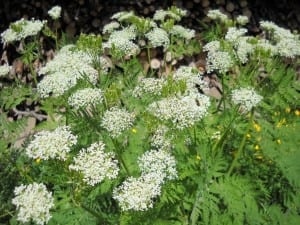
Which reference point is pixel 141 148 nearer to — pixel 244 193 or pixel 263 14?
pixel 244 193

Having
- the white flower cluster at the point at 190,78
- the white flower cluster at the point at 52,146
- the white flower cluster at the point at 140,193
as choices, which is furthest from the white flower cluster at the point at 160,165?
the white flower cluster at the point at 190,78

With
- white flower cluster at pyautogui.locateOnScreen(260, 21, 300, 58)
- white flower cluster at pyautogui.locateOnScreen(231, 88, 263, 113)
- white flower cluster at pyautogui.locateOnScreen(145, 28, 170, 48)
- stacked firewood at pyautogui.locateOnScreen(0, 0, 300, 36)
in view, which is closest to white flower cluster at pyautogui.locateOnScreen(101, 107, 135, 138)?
white flower cluster at pyautogui.locateOnScreen(231, 88, 263, 113)

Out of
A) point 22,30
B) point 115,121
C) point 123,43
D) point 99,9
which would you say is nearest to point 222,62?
point 123,43


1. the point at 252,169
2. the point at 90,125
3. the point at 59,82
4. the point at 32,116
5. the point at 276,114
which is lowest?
the point at 32,116

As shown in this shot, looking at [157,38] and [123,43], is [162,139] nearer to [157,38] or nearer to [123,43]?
[123,43]

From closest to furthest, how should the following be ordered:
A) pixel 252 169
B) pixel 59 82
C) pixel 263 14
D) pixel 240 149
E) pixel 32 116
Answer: pixel 59 82, pixel 240 149, pixel 252 169, pixel 32 116, pixel 263 14

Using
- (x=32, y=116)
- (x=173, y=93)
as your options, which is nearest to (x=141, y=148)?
(x=173, y=93)
